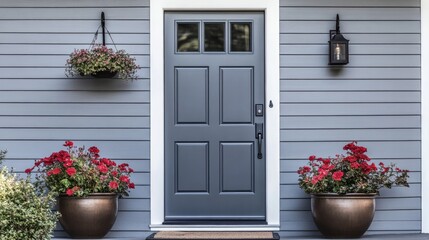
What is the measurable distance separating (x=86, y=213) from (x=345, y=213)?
6.71ft

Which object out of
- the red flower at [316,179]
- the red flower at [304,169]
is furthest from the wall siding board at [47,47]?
the red flower at [316,179]

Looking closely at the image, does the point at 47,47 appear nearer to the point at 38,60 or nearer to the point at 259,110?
the point at 38,60

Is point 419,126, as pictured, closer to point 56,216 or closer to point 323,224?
point 323,224

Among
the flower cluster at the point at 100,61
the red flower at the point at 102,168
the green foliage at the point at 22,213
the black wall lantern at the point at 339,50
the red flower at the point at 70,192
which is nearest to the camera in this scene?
the green foliage at the point at 22,213

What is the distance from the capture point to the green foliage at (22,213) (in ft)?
17.3

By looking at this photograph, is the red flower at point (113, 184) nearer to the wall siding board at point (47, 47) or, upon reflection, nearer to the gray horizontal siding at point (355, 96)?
the wall siding board at point (47, 47)

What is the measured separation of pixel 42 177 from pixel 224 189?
154 centimetres

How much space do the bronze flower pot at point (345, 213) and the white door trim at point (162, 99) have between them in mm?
519

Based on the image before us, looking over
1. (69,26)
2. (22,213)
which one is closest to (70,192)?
(22,213)

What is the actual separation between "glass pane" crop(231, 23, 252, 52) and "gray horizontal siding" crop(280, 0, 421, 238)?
299mm

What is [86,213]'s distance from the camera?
592 cm

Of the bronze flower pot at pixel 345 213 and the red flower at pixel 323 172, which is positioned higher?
the red flower at pixel 323 172
